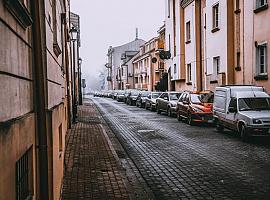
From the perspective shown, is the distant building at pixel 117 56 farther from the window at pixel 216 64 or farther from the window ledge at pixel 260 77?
the window ledge at pixel 260 77

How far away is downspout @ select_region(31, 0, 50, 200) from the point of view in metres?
4.14

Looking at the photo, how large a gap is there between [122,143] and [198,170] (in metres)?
5.42

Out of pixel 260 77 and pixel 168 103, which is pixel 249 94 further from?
pixel 168 103

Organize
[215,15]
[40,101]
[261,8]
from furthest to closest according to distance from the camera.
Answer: [215,15], [261,8], [40,101]

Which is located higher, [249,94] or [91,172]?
[249,94]

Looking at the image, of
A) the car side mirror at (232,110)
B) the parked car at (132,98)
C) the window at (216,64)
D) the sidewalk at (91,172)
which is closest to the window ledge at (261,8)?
the car side mirror at (232,110)

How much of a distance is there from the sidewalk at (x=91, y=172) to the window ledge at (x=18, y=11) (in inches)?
154

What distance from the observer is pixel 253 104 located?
15117 mm

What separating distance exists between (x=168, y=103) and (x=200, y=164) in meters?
17.6

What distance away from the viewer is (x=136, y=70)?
262ft

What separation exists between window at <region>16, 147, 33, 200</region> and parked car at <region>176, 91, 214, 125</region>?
16603mm

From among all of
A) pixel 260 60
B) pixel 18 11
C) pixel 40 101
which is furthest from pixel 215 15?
pixel 18 11

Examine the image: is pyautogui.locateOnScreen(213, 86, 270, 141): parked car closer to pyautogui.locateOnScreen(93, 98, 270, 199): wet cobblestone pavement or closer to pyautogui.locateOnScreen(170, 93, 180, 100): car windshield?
pyautogui.locateOnScreen(93, 98, 270, 199): wet cobblestone pavement

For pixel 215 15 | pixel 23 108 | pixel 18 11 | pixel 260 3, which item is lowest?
pixel 23 108
